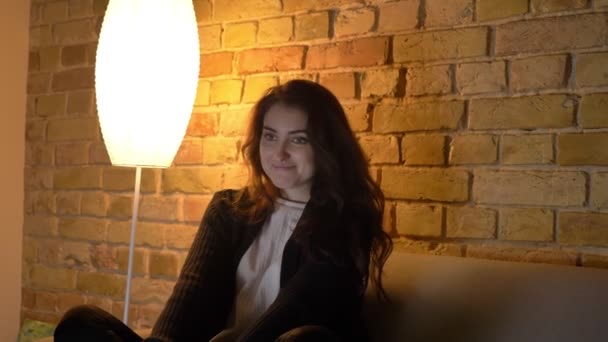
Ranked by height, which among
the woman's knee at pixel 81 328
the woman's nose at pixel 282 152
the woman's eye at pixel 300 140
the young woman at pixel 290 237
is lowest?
the woman's knee at pixel 81 328

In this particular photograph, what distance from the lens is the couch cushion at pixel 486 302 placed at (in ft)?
4.27

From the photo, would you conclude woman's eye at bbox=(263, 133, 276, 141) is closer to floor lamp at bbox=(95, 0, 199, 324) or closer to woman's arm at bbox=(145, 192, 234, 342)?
woman's arm at bbox=(145, 192, 234, 342)

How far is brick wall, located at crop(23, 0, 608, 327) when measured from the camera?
1531mm

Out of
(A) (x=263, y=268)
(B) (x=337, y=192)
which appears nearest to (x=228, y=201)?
(A) (x=263, y=268)

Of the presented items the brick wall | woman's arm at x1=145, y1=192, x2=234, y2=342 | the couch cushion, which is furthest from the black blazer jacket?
the brick wall

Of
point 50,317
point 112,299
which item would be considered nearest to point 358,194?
point 112,299

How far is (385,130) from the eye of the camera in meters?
1.77

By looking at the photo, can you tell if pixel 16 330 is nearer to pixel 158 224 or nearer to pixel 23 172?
pixel 23 172

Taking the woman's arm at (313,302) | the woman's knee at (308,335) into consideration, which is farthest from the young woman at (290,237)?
the woman's knee at (308,335)

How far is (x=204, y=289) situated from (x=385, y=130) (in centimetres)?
64

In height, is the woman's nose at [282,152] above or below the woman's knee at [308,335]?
above

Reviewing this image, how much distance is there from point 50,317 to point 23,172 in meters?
0.54

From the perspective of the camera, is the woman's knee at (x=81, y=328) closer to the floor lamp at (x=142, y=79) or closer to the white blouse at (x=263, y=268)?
the white blouse at (x=263, y=268)

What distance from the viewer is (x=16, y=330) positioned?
2459 mm
